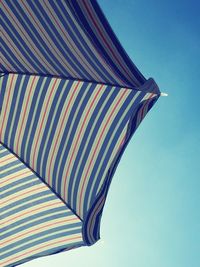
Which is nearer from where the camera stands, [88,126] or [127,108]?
[127,108]

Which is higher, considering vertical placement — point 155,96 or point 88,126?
point 155,96

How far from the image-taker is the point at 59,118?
332cm

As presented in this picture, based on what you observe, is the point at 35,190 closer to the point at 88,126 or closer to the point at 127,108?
the point at 88,126

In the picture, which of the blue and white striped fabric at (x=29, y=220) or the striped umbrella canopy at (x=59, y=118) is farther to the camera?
Answer: the blue and white striped fabric at (x=29, y=220)

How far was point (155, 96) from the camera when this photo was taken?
2531mm

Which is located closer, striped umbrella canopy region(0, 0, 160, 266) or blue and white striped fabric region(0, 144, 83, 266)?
striped umbrella canopy region(0, 0, 160, 266)

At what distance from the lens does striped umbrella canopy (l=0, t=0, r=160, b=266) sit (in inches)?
99.7

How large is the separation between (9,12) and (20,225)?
1932 millimetres

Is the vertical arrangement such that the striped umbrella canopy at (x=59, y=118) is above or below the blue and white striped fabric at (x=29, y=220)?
above

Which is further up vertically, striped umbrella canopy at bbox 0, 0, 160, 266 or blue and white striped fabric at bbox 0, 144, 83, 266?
striped umbrella canopy at bbox 0, 0, 160, 266

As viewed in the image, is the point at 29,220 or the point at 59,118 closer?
the point at 59,118

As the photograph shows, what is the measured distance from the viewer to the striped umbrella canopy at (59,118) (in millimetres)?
2531

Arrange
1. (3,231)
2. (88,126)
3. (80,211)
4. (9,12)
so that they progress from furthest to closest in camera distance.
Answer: (3,231) → (80,211) → (88,126) → (9,12)

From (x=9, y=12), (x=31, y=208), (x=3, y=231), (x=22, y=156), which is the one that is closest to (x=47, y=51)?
(x=9, y=12)
